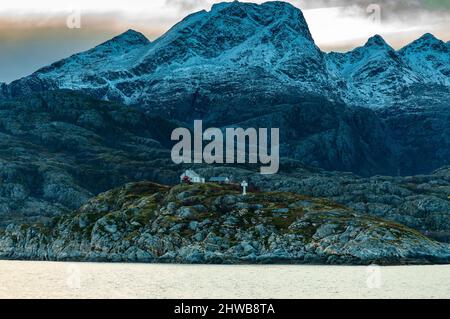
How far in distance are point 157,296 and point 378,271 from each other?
67.8 metres

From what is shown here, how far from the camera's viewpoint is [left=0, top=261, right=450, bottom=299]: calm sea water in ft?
453

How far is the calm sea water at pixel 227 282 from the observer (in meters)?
138

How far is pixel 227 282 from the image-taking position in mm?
158625

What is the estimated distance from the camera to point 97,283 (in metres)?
157

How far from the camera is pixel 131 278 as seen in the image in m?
167
